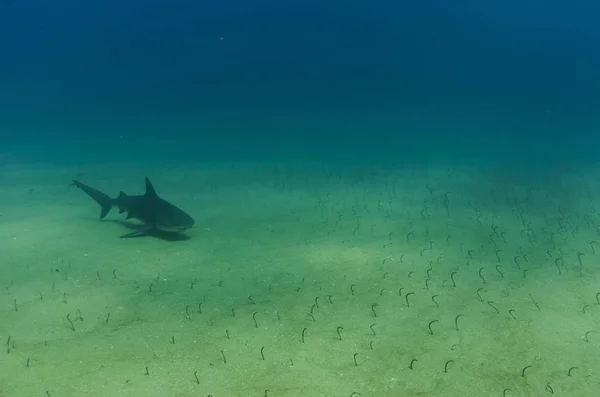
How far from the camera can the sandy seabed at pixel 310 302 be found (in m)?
4.83

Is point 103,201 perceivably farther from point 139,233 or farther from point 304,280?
point 304,280

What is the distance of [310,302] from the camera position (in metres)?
6.74

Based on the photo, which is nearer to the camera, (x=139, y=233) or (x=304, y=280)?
(x=304, y=280)

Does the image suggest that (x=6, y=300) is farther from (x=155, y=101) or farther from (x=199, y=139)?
(x=155, y=101)

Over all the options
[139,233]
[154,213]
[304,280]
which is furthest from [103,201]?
[304,280]

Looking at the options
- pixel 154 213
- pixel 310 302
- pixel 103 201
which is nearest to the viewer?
pixel 310 302

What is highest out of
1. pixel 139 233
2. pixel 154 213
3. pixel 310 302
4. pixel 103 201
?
pixel 103 201

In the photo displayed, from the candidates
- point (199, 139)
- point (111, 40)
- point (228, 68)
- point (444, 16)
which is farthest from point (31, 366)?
point (444, 16)

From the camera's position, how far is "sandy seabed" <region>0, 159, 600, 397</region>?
15.8 feet

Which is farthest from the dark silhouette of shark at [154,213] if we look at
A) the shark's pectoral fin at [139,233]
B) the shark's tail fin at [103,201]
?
the shark's tail fin at [103,201]

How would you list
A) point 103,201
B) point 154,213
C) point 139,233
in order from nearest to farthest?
1. point 154,213
2. point 139,233
3. point 103,201

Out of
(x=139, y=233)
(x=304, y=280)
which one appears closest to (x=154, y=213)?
(x=139, y=233)

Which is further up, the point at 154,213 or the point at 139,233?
the point at 154,213

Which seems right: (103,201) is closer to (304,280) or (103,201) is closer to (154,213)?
(154,213)
